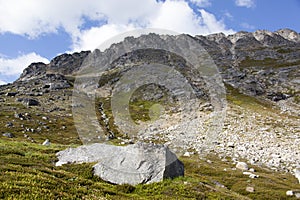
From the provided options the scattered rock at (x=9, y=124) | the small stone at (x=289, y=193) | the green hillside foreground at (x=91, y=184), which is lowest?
the small stone at (x=289, y=193)

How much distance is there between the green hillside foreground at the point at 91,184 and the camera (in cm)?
1147

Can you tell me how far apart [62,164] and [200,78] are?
162m

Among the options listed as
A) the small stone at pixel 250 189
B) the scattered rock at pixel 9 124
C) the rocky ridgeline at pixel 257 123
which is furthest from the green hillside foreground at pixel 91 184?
the scattered rock at pixel 9 124

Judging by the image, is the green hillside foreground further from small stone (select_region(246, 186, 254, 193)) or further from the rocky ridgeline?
the rocky ridgeline

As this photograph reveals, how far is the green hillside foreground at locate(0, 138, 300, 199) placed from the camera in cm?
1147

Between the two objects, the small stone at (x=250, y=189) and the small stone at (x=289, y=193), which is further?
the small stone at (x=250, y=189)

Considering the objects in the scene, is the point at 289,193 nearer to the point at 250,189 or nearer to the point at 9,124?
the point at 250,189

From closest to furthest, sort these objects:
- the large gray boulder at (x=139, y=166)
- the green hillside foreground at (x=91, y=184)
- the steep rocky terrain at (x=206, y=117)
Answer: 1. the green hillside foreground at (x=91, y=184)
2. the large gray boulder at (x=139, y=166)
3. the steep rocky terrain at (x=206, y=117)

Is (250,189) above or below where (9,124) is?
below

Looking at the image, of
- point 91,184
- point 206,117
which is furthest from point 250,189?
point 206,117

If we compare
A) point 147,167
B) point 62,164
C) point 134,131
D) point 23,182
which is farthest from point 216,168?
point 134,131

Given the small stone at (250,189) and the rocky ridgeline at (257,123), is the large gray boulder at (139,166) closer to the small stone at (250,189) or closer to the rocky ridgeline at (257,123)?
the small stone at (250,189)

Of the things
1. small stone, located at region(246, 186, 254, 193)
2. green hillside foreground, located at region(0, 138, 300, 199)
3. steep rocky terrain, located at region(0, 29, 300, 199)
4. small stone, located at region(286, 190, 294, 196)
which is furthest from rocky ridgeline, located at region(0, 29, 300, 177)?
small stone, located at region(246, 186, 254, 193)

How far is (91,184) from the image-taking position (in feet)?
54.7
